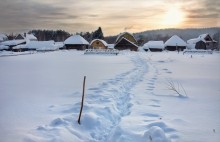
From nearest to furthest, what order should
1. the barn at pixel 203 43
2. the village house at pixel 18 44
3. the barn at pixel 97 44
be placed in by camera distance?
the barn at pixel 97 44 < the barn at pixel 203 43 < the village house at pixel 18 44

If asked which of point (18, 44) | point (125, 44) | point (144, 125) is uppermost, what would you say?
point (18, 44)

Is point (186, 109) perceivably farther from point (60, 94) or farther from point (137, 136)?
point (60, 94)

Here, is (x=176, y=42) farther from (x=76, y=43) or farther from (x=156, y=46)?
(x=76, y=43)

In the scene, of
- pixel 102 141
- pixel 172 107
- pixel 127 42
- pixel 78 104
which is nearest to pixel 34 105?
pixel 78 104

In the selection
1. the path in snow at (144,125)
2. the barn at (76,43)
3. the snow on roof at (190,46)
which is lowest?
the path in snow at (144,125)

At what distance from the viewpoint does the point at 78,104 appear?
736 cm

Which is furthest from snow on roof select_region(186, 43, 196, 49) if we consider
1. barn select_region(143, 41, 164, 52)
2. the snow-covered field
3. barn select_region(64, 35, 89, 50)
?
the snow-covered field

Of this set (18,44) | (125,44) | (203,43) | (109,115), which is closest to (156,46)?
(125,44)

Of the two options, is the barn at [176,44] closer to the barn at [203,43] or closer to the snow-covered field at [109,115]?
the barn at [203,43]

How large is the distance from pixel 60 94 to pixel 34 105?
1.74 metres

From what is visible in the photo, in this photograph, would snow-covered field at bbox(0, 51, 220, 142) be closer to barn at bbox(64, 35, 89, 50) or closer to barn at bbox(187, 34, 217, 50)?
barn at bbox(64, 35, 89, 50)

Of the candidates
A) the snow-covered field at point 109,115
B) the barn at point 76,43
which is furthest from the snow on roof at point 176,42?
the snow-covered field at point 109,115

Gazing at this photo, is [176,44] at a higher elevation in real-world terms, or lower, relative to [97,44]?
lower

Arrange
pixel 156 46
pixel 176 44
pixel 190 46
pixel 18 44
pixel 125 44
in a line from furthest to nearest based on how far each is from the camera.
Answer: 1. pixel 18 44
2. pixel 190 46
3. pixel 156 46
4. pixel 176 44
5. pixel 125 44
